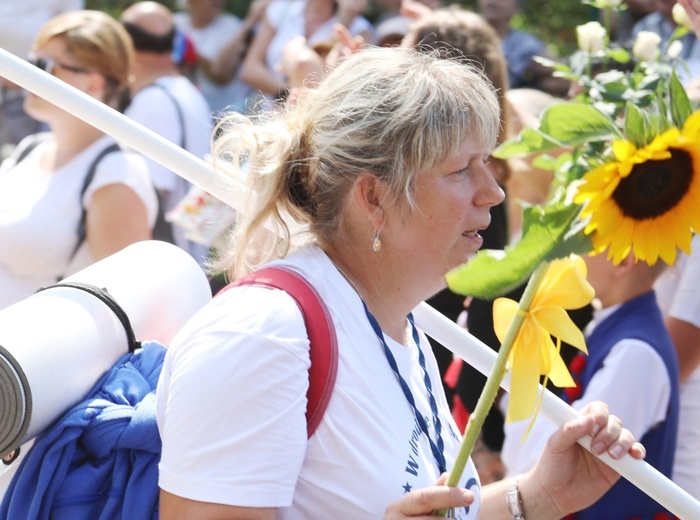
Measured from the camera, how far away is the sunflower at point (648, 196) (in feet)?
3.69

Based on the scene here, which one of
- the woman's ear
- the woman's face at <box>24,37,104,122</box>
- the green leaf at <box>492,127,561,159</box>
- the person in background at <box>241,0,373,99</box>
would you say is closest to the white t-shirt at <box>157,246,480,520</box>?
the woman's ear

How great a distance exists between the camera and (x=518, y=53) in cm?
536

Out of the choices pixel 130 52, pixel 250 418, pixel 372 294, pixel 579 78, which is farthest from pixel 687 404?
pixel 130 52

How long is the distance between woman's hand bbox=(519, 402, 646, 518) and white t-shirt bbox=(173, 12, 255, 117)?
4266 millimetres

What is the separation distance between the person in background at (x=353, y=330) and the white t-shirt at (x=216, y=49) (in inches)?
165

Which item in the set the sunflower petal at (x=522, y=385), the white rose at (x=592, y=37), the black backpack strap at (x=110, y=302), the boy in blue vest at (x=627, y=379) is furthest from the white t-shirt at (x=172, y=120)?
the sunflower petal at (x=522, y=385)

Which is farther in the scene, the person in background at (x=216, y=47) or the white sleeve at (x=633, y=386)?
the person in background at (x=216, y=47)

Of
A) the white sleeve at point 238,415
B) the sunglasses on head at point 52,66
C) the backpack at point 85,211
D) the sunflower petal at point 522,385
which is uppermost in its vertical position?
the sunflower petal at point 522,385

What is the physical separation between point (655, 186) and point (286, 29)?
488cm

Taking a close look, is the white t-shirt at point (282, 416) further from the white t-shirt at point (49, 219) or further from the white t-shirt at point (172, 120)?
the white t-shirt at point (172, 120)

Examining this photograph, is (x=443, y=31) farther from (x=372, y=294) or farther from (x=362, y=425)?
(x=362, y=425)

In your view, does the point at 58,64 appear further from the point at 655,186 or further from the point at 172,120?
the point at 655,186

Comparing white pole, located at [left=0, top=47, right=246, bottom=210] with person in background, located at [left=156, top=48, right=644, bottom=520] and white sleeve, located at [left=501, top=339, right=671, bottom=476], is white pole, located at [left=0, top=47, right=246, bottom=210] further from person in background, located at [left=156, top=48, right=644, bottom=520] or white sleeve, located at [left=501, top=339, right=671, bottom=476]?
white sleeve, located at [left=501, top=339, right=671, bottom=476]

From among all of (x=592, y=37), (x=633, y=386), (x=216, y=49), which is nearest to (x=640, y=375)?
(x=633, y=386)
